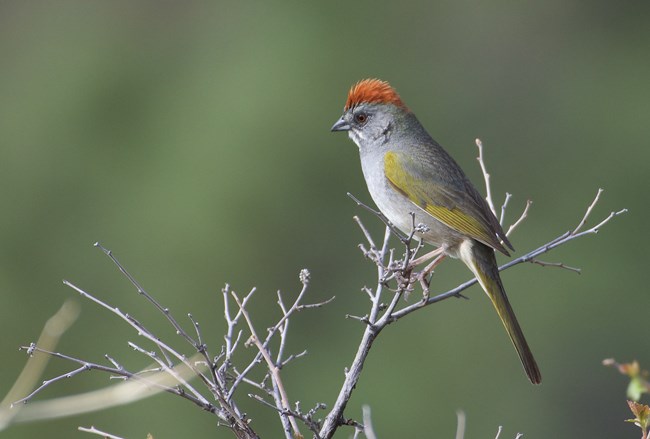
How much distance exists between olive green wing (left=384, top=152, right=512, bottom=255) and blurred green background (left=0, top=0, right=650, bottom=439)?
736 cm

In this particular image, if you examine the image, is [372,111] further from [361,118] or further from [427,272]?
[427,272]

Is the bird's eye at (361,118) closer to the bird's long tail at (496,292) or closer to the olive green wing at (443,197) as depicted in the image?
the olive green wing at (443,197)

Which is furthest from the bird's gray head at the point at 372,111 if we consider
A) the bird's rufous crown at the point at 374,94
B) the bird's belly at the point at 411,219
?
the bird's belly at the point at 411,219

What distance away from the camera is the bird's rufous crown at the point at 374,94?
6969 mm

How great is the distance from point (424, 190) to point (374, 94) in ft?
2.49

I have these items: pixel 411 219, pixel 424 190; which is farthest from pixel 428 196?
pixel 411 219

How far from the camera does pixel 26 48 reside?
20.8 meters

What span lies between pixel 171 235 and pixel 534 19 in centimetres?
968

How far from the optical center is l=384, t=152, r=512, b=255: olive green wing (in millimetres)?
6332

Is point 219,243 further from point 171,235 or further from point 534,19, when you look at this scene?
point 534,19

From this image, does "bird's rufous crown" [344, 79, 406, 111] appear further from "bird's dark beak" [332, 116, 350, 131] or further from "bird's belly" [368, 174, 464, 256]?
"bird's belly" [368, 174, 464, 256]

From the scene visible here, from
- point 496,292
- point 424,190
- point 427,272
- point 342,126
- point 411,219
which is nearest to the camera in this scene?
point 427,272

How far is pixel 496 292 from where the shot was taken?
20.4 ft

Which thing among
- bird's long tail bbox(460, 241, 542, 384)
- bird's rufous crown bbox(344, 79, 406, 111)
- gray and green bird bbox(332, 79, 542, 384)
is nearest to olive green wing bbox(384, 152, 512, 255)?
gray and green bird bbox(332, 79, 542, 384)
